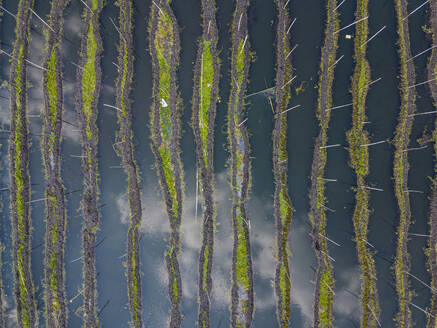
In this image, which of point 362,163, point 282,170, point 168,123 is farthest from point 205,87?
point 362,163

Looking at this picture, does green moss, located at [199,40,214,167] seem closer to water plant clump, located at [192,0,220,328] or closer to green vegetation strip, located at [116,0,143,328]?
water plant clump, located at [192,0,220,328]

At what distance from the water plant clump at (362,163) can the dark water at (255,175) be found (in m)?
0.13

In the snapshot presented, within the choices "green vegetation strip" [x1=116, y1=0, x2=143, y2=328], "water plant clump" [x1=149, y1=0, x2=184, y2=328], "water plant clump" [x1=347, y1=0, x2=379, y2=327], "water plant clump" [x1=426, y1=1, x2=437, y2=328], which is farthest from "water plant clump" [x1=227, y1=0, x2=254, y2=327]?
"water plant clump" [x1=426, y1=1, x2=437, y2=328]

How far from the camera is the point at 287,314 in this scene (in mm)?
4988

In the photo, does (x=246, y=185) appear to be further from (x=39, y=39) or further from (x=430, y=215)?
(x=39, y=39)

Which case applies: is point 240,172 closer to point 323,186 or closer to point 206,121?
point 206,121

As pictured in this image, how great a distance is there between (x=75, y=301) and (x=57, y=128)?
3.66 m

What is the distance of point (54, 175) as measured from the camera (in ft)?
16.5

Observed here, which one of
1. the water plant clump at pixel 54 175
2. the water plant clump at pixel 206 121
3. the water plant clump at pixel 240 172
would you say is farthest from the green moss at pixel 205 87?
the water plant clump at pixel 54 175

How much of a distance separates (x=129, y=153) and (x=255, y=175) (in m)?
2.65

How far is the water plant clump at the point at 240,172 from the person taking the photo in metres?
4.87

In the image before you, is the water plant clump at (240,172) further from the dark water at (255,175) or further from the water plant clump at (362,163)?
the water plant clump at (362,163)

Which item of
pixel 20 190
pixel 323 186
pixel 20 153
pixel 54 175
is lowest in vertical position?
pixel 323 186

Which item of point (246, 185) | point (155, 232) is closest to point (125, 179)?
point (155, 232)
